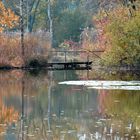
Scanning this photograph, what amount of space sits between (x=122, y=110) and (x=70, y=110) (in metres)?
1.81

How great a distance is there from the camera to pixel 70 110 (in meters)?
20.3

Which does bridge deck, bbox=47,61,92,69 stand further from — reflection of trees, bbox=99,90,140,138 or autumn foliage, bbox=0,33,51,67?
reflection of trees, bbox=99,90,140,138

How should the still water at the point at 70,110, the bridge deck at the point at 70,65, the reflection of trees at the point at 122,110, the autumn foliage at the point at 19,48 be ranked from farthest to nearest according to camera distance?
the bridge deck at the point at 70,65 → the autumn foliage at the point at 19,48 → the reflection of trees at the point at 122,110 → the still water at the point at 70,110

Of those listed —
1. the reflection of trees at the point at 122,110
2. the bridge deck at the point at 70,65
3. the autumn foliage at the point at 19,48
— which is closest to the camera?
the reflection of trees at the point at 122,110

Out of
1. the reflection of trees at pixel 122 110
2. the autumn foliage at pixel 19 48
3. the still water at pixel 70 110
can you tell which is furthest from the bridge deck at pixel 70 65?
the reflection of trees at pixel 122 110

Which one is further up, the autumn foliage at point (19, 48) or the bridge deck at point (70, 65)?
the autumn foliage at point (19, 48)

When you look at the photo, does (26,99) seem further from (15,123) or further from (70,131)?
(70,131)

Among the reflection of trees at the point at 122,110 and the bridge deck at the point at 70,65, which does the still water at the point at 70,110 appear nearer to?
the reflection of trees at the point at 122,110

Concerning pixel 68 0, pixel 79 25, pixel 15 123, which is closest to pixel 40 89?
pixel 15 123

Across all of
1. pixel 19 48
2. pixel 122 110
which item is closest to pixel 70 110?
pixel 122 110

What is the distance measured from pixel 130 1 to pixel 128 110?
83.7 feet

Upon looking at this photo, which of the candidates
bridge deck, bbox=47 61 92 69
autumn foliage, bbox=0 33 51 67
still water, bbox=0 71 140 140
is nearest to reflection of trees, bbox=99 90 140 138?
still water, bbox=0 71 140 140

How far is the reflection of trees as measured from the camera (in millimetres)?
16391

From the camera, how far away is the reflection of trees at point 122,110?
16.4m
